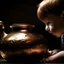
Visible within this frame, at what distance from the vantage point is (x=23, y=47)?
0.83m

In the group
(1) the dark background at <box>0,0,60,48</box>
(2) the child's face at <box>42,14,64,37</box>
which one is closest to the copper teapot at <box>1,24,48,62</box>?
(2) the child's face at <box>42,14,64,37</box>

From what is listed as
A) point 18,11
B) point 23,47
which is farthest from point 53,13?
point 18,11

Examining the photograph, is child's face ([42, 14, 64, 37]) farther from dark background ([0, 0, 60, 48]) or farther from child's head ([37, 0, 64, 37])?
dark background ([0, 0, 60, 48])

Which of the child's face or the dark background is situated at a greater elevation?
the dark background

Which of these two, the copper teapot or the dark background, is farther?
the dark background

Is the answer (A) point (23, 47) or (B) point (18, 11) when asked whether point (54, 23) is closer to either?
(A) point (23, 47)

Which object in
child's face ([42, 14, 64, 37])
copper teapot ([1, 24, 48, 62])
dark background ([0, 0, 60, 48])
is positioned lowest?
copper teapot ([1, 24, 48, 62])

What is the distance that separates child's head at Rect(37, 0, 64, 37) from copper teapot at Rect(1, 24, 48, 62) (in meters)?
0.08

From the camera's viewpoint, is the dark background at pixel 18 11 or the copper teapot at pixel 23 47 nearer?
the copper teapot at pixel 23 47

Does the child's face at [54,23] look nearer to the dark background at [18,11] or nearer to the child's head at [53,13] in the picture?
the child's head at [53,13]

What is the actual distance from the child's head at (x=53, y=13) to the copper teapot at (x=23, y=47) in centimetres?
8

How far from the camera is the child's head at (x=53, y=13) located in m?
0.81

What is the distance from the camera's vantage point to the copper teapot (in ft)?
2.72

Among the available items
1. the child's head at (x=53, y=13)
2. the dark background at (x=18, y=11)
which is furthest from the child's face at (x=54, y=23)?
the dark background at (x=18, y=11)
